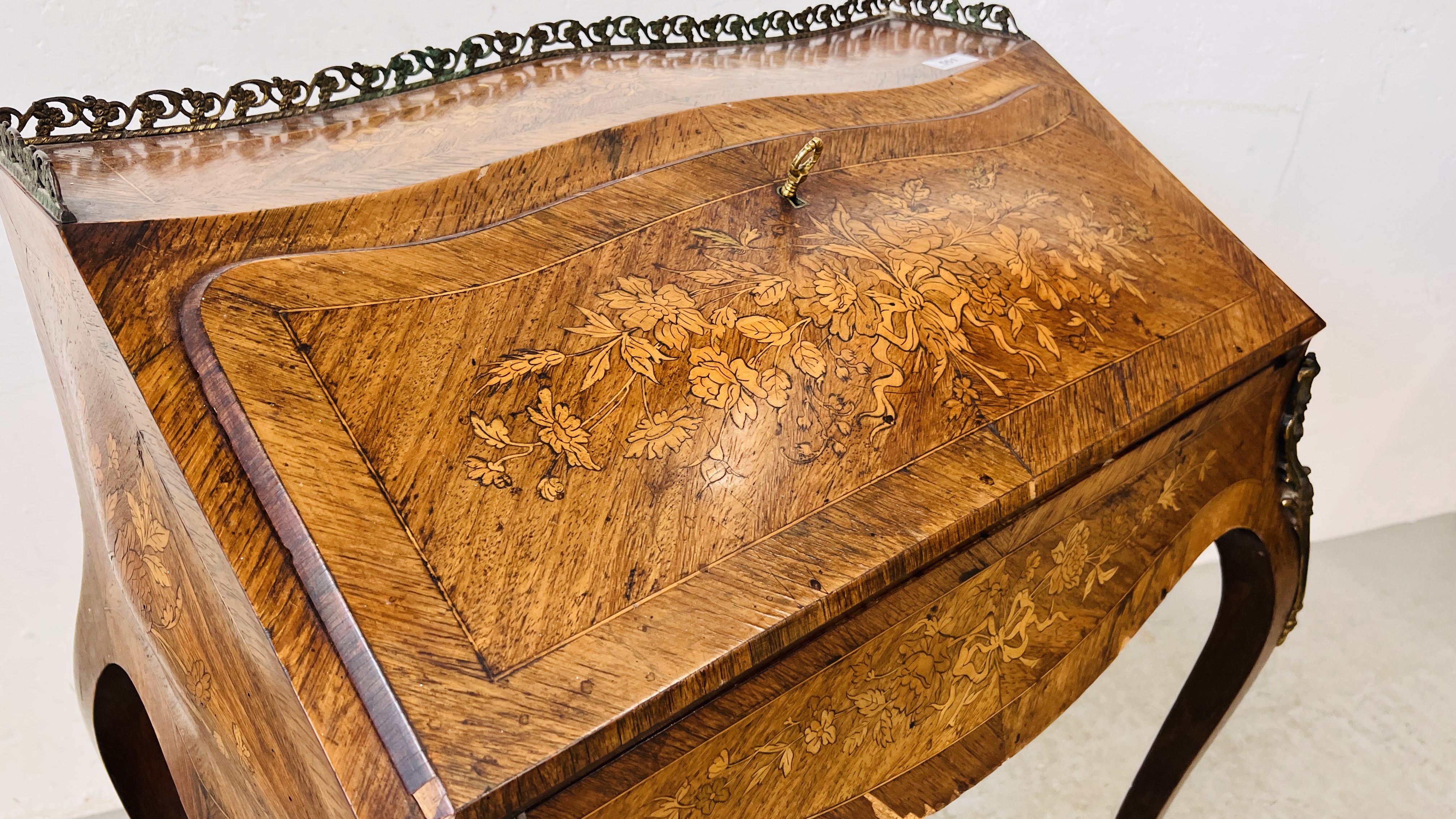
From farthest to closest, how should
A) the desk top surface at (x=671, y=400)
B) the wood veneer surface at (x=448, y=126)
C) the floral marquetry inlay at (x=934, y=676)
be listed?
the wood veneer surface at (x=448, y=126) → the floral marquetry inlay at (x=934, y=676) → the desk top surface at (x=671, y=400)

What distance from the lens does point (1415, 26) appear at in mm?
1958

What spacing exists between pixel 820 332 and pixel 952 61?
2.18ft

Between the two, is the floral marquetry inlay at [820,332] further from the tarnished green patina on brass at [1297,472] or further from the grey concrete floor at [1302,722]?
the grey concrete floor at [1302,722]

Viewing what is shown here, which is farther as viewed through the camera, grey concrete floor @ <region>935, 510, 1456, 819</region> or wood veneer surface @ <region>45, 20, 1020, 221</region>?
grey concrete floor @ <region>935, 510, 1456, 819</region>

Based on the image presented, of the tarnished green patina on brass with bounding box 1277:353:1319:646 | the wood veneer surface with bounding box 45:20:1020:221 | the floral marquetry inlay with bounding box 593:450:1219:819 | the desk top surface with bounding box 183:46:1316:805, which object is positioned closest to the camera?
the desk top surface with bounding box 183:46:1316:805

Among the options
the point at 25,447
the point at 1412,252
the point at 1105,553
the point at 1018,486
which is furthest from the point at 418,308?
the point at 1412,252

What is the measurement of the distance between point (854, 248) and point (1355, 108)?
1531 mm

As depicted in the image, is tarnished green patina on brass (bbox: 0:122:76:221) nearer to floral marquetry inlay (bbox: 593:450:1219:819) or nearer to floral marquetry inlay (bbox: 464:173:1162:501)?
floral marquetry inlay (bbox: 464:173:1162:501)

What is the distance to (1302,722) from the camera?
197 centimetres

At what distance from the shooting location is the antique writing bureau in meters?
0.67

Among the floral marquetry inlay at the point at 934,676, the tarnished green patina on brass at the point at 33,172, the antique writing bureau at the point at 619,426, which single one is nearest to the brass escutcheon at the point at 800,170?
the antique writing bureau at the point at 619,426

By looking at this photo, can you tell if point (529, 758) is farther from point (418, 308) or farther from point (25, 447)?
point (25, 447)

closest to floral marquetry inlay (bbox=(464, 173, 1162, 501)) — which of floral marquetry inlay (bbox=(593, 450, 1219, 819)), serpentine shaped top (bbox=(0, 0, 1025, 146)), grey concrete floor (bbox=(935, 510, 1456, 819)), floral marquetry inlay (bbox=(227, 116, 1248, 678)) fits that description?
floral marquetry inlay (bbox=(227, 116, 1248, 678))

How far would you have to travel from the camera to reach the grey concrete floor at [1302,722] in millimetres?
1822
